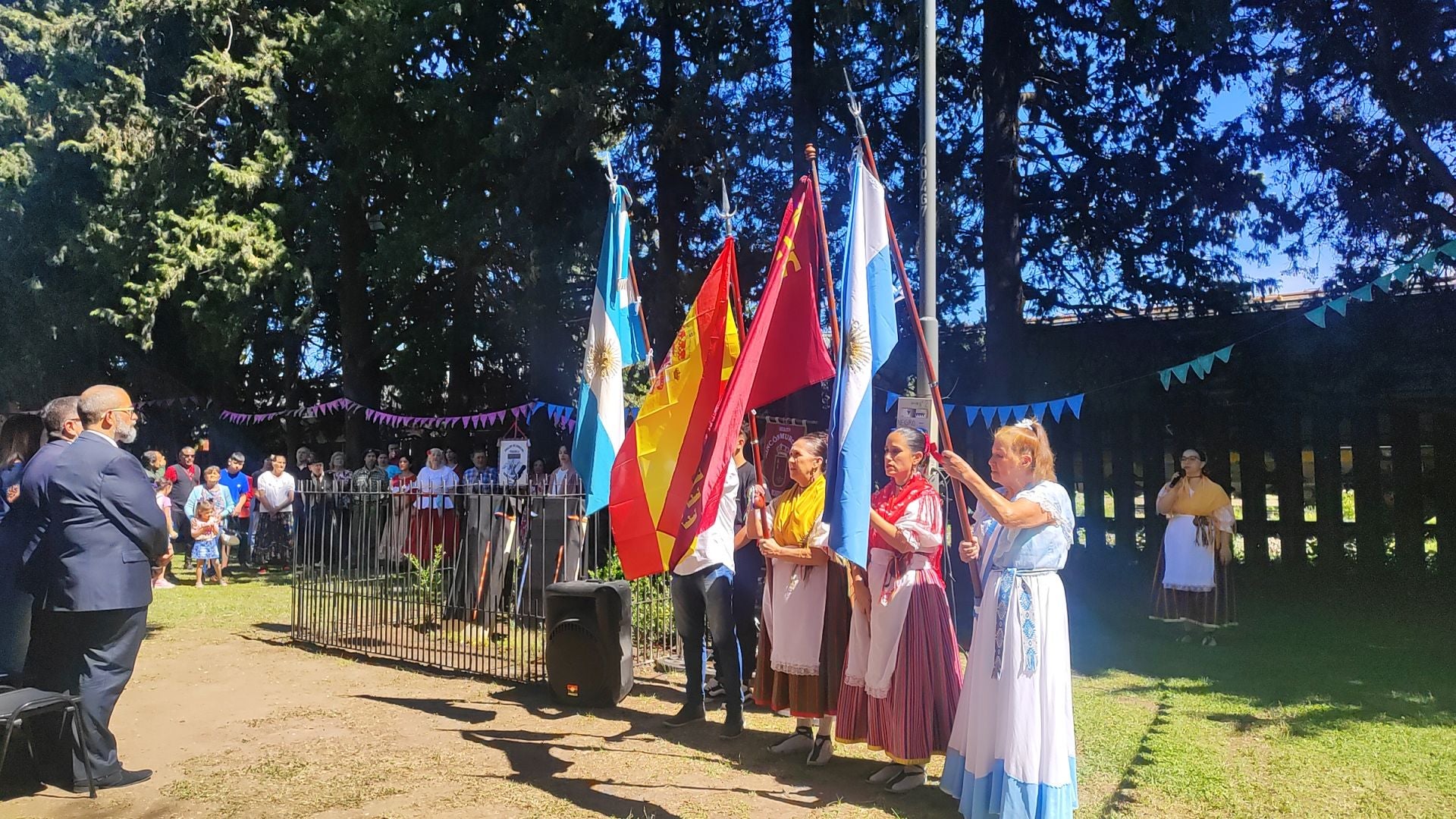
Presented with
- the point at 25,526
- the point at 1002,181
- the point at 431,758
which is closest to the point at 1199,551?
the point at 1002,181

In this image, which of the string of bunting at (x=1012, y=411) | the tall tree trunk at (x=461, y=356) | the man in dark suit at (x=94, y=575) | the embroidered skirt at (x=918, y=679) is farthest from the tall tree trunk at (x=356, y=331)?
the embroidered skirt at (x=918, y=679)

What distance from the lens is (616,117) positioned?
14117mm

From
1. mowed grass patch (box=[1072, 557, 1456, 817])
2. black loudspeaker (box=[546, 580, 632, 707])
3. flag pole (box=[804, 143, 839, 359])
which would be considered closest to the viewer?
mowed grass patch (box=[1072, 557, 1456, 817])

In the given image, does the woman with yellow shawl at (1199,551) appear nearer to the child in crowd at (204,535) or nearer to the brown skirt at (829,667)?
the brown skirt at (829,667)

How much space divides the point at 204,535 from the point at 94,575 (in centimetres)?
986

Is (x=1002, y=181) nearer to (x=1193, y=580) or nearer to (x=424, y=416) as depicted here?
(x=1193, y=580)

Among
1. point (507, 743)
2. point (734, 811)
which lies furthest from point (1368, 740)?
point (507, 743)

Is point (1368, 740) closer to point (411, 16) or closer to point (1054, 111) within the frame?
point (1054, 111)

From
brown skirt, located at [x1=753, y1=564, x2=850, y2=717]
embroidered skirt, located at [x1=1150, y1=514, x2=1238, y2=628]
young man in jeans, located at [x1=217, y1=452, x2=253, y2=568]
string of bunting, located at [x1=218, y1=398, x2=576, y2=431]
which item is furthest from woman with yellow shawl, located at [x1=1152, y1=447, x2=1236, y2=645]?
young man in jeans, located at [x1=217, y1=452, x2=253, y2=568]

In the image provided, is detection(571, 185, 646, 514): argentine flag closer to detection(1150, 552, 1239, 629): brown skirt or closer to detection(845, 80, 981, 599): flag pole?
detection(845, 80, 981, 599): flag pole

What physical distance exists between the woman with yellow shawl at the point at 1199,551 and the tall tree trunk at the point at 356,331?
616 inches

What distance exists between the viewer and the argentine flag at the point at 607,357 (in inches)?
275

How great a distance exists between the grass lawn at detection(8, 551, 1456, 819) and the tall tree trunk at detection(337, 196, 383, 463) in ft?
36.4

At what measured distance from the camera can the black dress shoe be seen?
205 inches
